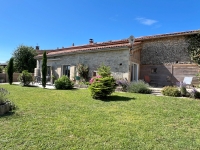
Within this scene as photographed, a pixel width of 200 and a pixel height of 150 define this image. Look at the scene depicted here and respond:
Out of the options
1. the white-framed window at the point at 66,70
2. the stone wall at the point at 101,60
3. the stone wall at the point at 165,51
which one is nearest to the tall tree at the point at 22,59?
the stone wall at the point at 101,60

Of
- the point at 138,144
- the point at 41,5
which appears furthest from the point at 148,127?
the point at 41,5

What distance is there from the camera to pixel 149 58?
52.5ft

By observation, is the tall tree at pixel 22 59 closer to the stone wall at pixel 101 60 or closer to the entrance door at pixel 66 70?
the stone wall at pixel 101 60

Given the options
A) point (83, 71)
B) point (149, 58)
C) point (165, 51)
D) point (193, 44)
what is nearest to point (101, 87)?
point (83, 71)

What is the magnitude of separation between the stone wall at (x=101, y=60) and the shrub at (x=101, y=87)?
4.85 metres

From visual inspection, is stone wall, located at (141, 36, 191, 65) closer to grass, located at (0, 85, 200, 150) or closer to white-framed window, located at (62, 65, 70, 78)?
white-framed window, located at (62, 65, 70, 78)

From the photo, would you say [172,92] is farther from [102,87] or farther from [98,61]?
[98,61]

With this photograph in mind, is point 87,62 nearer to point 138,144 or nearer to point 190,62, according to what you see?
point 190,62

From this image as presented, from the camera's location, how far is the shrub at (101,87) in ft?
30.1

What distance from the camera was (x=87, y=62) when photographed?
16922mm

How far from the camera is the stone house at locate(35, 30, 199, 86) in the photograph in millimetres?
14018

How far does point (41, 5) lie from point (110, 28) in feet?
35.1

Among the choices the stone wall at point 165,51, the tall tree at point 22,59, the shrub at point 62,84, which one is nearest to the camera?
the shrub at point 62,84

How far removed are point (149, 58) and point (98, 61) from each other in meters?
5.41
